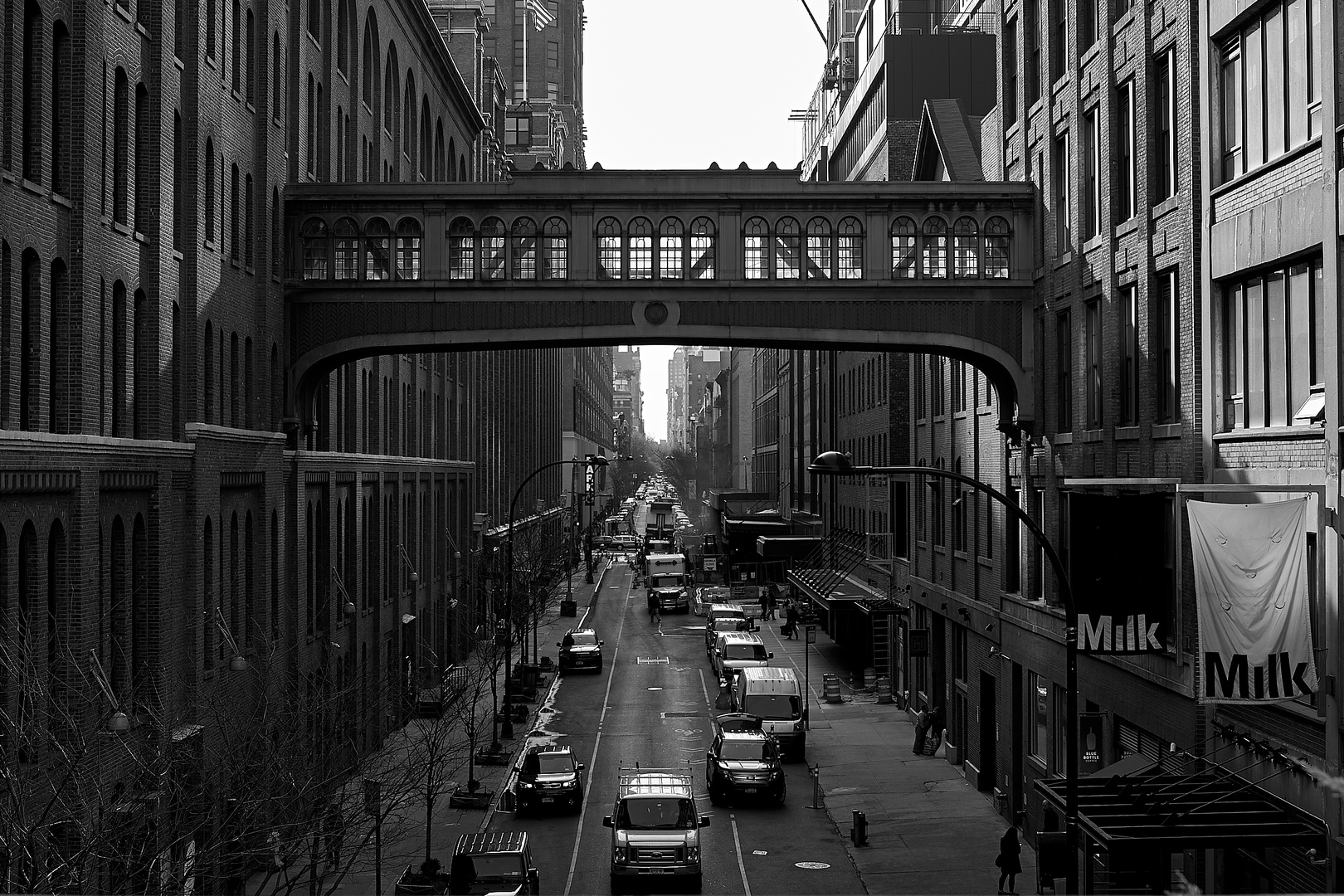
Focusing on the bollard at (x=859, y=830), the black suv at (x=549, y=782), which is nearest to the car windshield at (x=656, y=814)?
the bollard at (x=859, y=830)

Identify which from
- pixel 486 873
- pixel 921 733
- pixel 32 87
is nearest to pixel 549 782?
pixel 486 873

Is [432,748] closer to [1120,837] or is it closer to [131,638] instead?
[131,638]

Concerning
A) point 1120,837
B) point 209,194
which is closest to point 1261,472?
point 1120,837

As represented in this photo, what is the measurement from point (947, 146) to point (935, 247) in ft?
25.2

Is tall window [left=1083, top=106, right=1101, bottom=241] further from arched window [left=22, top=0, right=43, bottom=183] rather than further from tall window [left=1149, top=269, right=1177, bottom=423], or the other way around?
arched window [left=22, top=0, right=43, bottom=183]

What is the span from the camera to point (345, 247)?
3444 centimetres

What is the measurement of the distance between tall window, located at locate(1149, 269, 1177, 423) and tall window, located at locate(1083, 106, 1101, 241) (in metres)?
3.89

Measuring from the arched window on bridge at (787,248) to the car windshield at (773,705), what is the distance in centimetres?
1570

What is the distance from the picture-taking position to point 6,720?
1744 centimetres

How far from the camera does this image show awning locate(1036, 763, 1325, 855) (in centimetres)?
1858

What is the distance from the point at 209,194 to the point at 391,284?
4699 mm

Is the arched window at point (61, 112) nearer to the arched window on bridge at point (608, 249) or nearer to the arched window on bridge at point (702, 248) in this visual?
the arched window on bridge at point (608, 249)

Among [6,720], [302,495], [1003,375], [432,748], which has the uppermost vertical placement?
[1003,375]

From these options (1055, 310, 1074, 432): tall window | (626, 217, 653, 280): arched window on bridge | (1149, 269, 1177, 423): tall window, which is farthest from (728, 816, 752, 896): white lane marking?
(626, 217, 653, 280): arched window on bridge
